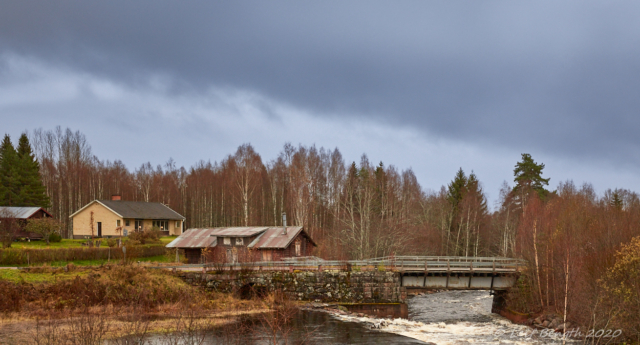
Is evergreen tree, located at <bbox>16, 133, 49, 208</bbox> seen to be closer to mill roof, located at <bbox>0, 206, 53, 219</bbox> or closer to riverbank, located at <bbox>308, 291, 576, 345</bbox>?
mill roof, located at <bbox>0, 206, 53, 219</bbox>

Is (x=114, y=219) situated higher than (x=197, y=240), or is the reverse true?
(x=114, y=219)

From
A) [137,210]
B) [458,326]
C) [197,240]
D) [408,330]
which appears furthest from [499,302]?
[137,210]

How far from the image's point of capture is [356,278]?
39375mm

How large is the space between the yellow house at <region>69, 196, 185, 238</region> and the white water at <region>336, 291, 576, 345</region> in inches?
1672

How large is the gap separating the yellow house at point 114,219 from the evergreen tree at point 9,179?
366 inches

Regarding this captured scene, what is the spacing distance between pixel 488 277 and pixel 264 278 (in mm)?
18590

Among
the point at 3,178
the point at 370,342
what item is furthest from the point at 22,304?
the point at 3,178

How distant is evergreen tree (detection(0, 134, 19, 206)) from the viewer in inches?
2852

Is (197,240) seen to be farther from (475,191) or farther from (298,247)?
(475,191)

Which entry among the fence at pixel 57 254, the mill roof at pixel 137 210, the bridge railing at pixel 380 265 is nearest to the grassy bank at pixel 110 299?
the bridge railing at pixel 380 265

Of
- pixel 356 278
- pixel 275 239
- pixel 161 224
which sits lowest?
pixel 356 278

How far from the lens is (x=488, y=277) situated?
40688 millimetres

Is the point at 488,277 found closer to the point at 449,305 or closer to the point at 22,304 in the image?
the point at 449,305

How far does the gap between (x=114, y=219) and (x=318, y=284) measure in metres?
41.2
